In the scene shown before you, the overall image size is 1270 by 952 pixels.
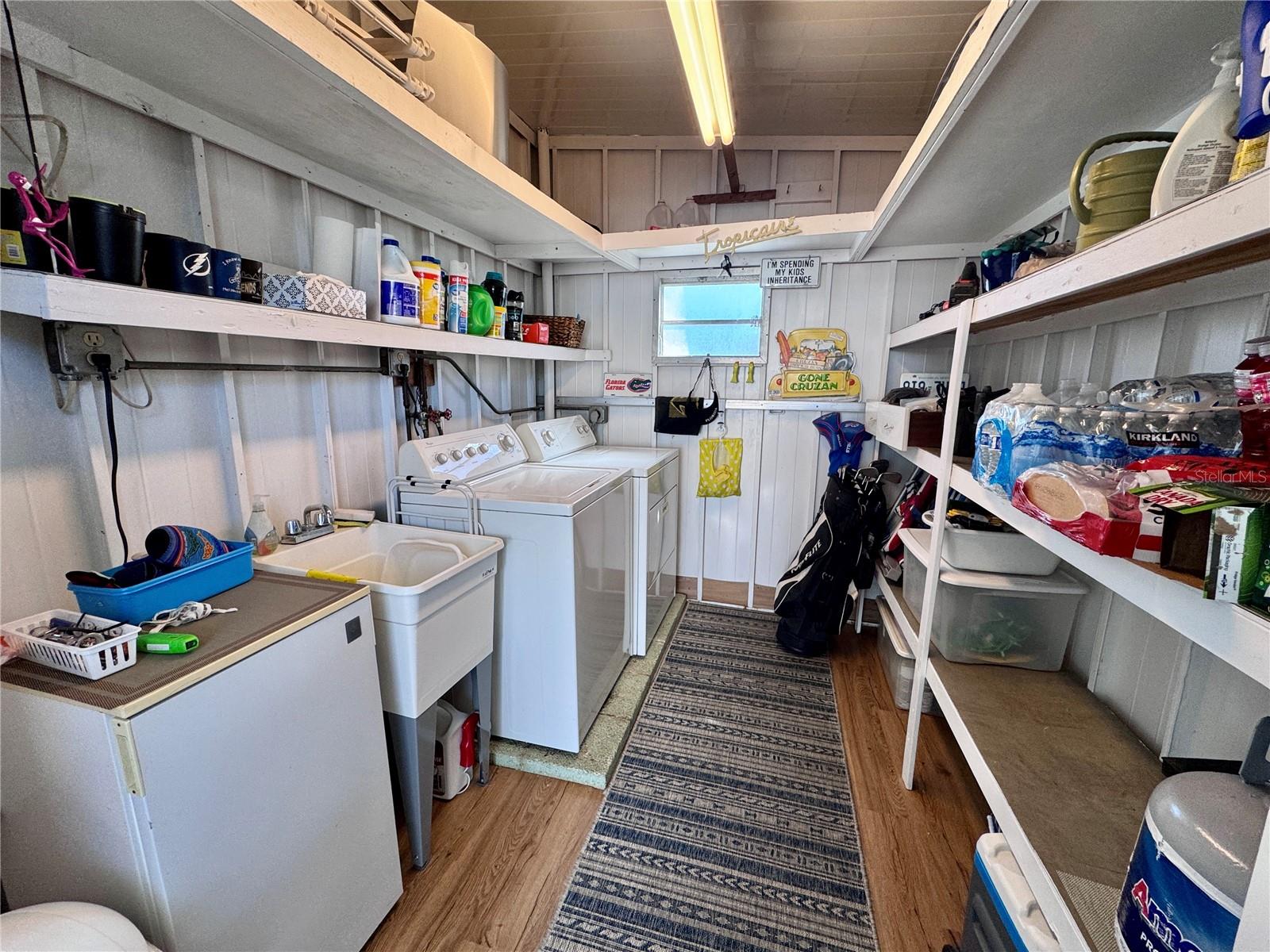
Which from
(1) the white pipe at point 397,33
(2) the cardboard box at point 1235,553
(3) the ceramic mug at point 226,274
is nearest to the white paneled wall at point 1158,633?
(2) the cardboard box at point 1235,553

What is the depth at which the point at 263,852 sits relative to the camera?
97cm

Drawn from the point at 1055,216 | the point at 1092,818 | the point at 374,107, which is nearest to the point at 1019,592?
the point at 1092,818

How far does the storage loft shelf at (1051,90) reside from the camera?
0.92 metres

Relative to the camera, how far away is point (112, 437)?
43.1 inches

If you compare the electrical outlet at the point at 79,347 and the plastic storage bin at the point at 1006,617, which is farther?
the plastic storage bin at the point at 1006,617

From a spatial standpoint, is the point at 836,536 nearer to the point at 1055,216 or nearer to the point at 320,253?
the point at 1055,216

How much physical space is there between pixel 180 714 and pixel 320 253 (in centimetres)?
125

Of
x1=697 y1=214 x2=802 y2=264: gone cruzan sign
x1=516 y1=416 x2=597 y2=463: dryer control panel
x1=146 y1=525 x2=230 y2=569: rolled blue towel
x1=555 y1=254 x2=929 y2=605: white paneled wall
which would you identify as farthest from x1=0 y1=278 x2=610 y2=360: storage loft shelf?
x1=555 y1=254 x2=929 y2=605: white paneled wall

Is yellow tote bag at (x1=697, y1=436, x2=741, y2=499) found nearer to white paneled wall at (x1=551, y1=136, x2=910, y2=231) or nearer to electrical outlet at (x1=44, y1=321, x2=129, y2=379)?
white paneled wall at (x1=551, y1=136, x2=910, y2=231)

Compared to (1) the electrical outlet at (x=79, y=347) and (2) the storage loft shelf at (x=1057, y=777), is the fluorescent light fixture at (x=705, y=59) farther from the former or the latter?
(2) the storage loft shelf at (x=1057, y=777)

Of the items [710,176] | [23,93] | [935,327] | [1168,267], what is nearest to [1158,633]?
[1168,267]

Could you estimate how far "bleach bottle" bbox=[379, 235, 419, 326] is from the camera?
4.96 ft

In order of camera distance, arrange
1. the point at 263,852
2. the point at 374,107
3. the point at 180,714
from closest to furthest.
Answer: the point at 180,714 → the point at 263,852 → the point at 374,107

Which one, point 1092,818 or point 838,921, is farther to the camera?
point 838,921
